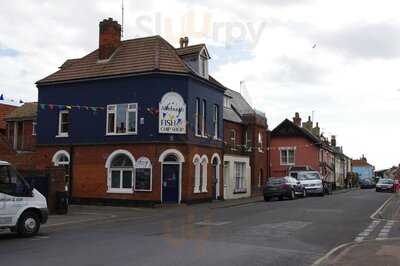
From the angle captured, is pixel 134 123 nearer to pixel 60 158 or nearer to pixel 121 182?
pixel 121 182

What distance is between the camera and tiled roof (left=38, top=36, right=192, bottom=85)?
3206 cm

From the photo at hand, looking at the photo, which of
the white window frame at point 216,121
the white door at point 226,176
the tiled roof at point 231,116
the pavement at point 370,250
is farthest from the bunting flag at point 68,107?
the pavement at point 370,250

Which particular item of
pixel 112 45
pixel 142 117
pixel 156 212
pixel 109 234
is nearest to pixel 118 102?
pixel 142 117

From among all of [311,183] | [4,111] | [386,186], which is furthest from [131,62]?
[386,186]

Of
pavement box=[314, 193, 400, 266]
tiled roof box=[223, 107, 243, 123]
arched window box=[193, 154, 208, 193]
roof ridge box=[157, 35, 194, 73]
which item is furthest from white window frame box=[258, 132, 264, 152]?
pavement box=[314, 193, 400, 266]

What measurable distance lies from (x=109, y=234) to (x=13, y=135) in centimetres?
3341

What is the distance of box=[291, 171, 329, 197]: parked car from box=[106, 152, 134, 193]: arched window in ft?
55.7

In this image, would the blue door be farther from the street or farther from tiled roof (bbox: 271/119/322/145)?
tiled roof (bbox: 271/119/322/145)

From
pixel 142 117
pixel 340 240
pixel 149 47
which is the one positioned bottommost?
pixel 340 240

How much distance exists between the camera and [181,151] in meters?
31.4

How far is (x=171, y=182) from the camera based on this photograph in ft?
103

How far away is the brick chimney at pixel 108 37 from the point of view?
3462 centimetres

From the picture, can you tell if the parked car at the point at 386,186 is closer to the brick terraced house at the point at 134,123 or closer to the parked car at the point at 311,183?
the parked car at the point at 311,183

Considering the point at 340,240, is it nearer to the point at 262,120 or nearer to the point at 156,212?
the point at 156,212
